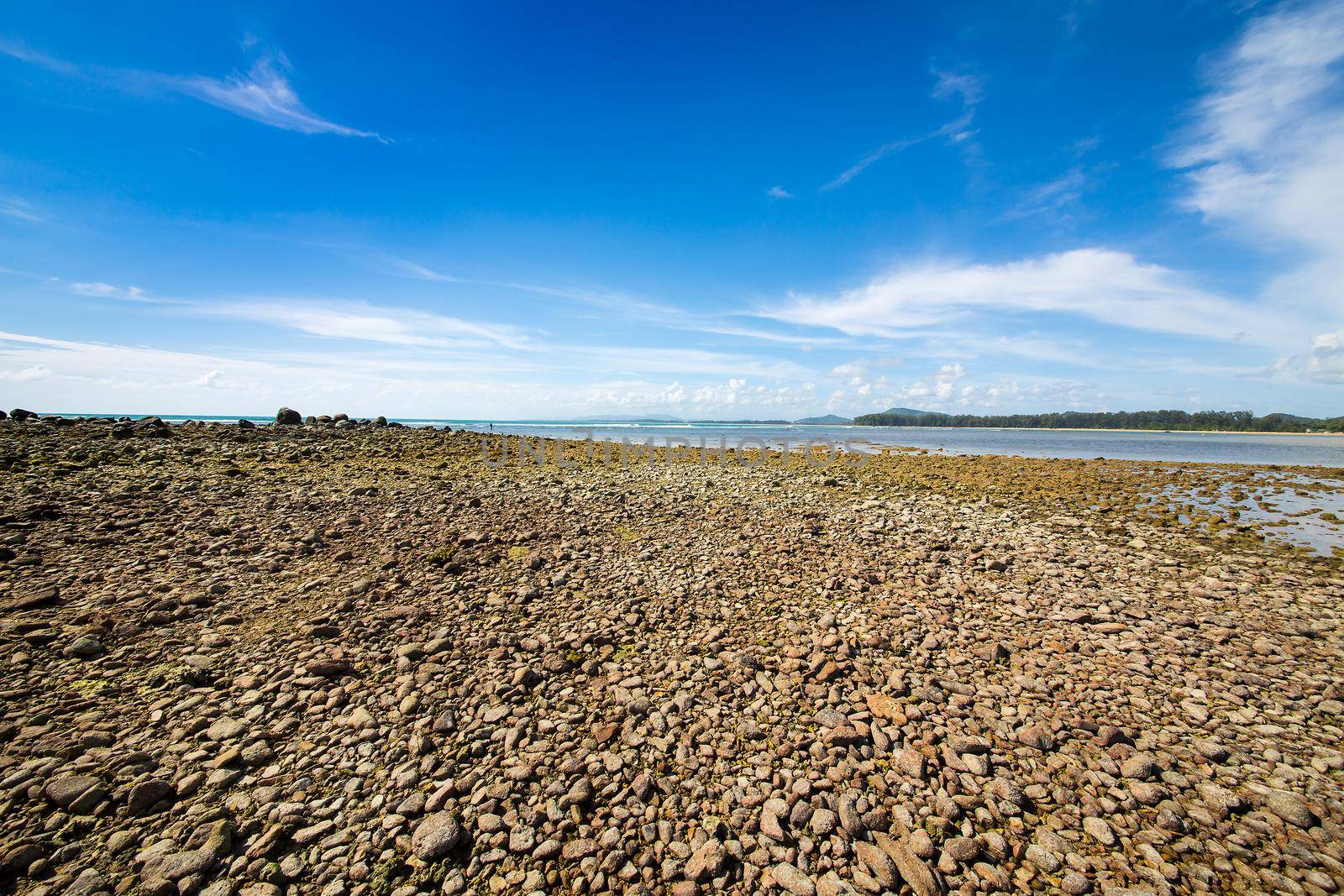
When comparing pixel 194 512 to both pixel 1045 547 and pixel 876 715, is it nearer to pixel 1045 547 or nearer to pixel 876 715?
pixel 876 715

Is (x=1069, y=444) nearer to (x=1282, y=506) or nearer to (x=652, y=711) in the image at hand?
(x=1282, y=506)

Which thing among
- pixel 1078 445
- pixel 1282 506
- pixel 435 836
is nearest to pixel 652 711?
pixel 435 836

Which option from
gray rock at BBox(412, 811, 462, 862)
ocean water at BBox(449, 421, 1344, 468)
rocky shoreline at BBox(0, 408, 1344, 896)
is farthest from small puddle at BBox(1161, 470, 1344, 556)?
gray rock at BBox(412, 811, 462, 862)

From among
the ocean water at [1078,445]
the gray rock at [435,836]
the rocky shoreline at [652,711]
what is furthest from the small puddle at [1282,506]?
the gray rock at [435,836]

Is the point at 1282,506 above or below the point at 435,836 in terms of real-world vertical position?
above

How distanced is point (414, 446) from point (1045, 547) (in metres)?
28.9

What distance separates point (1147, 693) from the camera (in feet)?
19.9

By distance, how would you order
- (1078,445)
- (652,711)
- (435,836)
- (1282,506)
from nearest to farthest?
1. (435,836)
2. (652,711)
3. (1282,506)
4. (1078,445)

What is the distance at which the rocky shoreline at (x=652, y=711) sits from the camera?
388 centimetres

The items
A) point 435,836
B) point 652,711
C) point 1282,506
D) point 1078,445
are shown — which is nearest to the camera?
point 435,836

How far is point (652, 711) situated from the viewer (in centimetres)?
556

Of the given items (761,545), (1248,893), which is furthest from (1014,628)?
(761,545)

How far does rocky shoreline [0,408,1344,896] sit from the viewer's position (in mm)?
3881

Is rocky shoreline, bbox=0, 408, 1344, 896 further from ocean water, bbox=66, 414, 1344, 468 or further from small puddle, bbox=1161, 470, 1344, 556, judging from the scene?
ocean water, bbox=66, 414, 1344, 468
